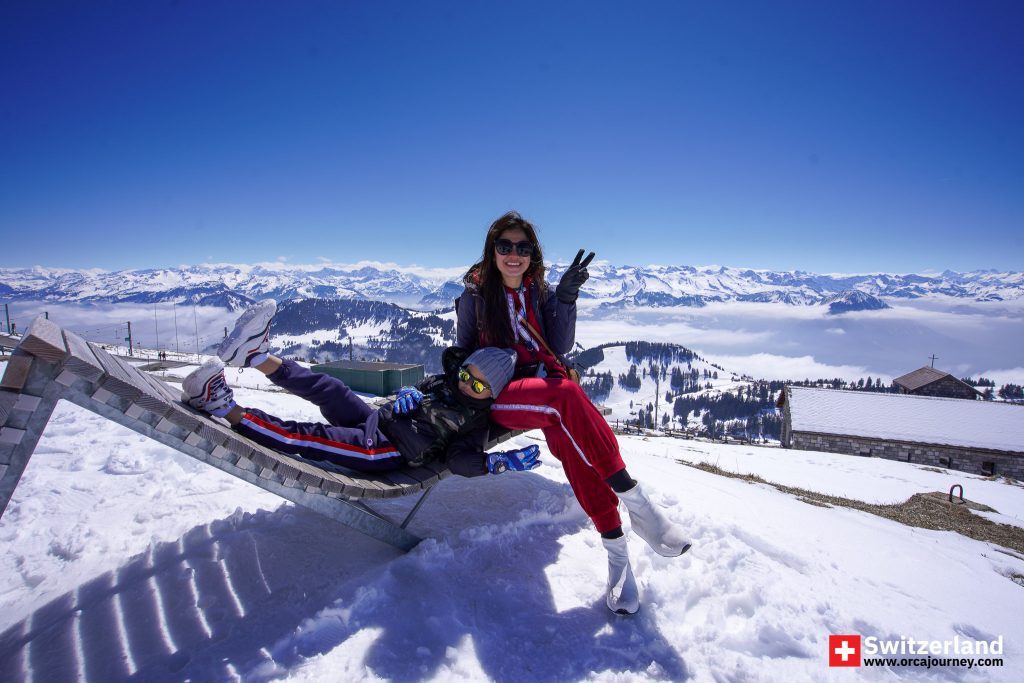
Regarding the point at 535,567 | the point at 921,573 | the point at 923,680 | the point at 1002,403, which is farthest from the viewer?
the point at 1002,403

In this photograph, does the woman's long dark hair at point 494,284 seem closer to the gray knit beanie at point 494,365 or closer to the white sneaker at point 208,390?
the gray knit beanie at point 494,365

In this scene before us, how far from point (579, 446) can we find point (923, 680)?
2245 millimetres

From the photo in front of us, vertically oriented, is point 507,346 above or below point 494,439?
above

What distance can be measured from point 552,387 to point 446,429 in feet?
3.15

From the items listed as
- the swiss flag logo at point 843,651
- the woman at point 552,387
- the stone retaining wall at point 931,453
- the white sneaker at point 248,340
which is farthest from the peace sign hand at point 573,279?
the stone retaining wall at point 931,453

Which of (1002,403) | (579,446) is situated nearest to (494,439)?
(579,446)

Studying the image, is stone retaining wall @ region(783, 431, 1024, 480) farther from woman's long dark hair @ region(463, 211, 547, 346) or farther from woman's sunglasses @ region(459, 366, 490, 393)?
woman's sunglasses @ region(459, 366, 490, 393)

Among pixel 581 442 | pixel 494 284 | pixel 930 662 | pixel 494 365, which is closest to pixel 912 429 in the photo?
pixel 930 662

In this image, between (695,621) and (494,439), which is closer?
(695,621)

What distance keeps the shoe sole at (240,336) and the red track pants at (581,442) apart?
216cm

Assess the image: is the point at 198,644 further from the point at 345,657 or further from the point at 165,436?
the point at 165,436

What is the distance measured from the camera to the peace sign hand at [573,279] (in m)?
4.02

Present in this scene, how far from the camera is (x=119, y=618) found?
285 cm

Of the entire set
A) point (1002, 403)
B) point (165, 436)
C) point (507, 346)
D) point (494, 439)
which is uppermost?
point (507, 346)
